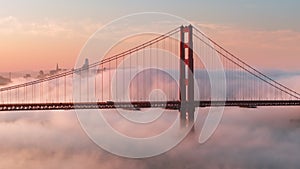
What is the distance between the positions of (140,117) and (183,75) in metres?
15.1

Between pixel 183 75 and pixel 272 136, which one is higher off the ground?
pixel 183 75

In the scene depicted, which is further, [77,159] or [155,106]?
[77,159]

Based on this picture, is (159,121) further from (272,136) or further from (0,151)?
(0,151)

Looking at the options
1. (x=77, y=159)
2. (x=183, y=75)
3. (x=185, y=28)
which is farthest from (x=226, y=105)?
(x=77, y=159)

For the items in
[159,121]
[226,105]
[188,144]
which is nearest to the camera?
[226,105]

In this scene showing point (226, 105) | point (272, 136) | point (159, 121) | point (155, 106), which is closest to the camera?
point (155, 106)

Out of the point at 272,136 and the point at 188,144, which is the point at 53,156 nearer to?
the point at 188,144

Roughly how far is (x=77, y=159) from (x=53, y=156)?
2.37 metres

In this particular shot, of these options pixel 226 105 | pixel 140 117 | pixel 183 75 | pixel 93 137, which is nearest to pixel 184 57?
pixel 183 75

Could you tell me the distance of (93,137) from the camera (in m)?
78.2

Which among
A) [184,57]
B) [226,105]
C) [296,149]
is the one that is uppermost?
[184,57]

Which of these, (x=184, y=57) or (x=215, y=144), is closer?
(x=184, y=57)

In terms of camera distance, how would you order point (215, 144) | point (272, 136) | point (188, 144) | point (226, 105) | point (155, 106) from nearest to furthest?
point (155, 106) → point (226, 105) → point (188, 144) → point (215, 144) → point (272, 136)

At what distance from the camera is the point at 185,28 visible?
57.4 metres
